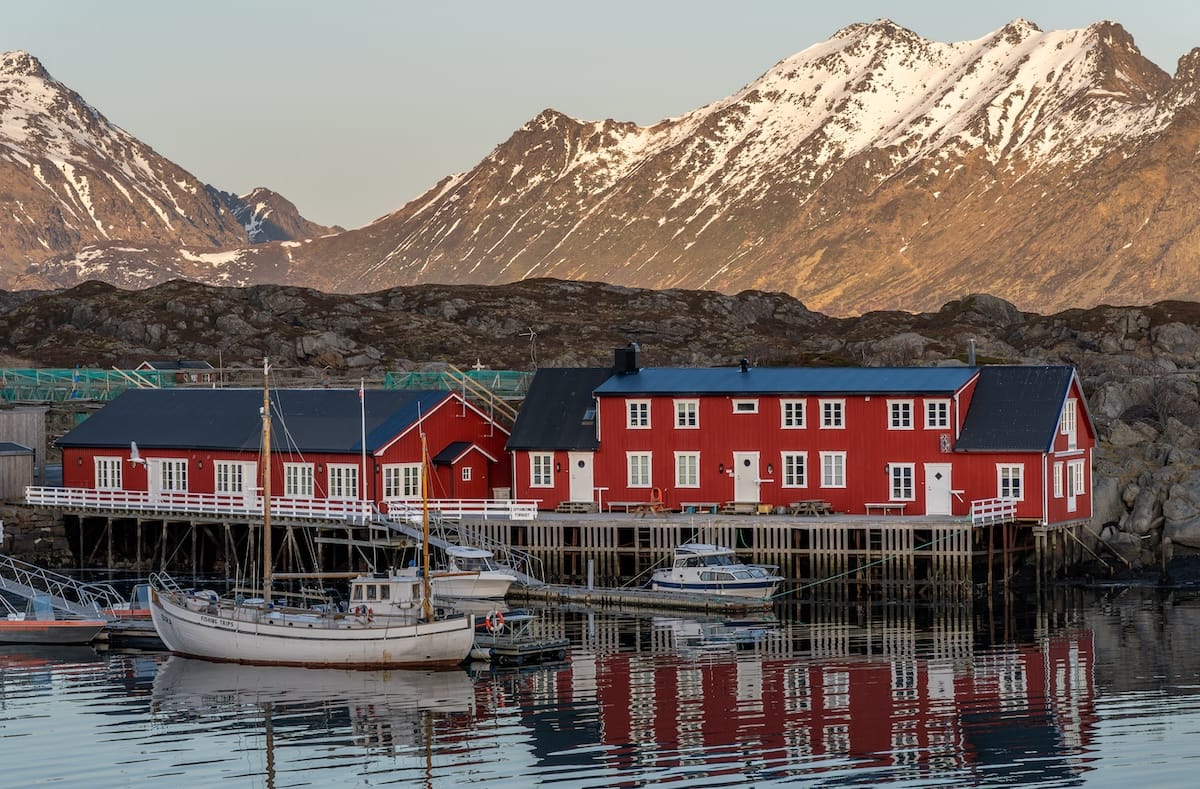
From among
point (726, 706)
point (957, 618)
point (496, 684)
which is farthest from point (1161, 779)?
point (957, 618)

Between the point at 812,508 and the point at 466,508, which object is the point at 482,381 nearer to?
the point at 466,508

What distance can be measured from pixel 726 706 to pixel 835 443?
2731 centimetres

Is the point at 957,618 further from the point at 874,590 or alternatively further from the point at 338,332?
the point at 338,332

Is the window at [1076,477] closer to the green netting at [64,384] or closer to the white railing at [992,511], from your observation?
the white railing at [992,511]

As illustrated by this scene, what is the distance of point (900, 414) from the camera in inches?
3051

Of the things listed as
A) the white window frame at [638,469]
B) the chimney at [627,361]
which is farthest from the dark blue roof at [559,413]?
the white window frame at [638,469]

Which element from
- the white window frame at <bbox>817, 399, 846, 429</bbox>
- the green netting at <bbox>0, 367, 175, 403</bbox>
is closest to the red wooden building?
the white window frame at <bbox>817, 399, 846, 429</bbox>

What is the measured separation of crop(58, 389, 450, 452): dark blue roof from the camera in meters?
83.1

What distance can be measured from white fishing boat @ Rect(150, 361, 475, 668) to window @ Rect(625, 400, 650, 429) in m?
21.1

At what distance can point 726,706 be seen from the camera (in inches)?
2074

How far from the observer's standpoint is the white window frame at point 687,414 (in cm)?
8075

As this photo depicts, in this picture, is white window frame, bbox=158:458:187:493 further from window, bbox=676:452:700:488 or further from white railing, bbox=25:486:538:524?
window, bbox=676:452:700:488

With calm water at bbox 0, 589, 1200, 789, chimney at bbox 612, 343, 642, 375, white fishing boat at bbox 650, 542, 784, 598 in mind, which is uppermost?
chimney at bbox 612, 343, 642, 375

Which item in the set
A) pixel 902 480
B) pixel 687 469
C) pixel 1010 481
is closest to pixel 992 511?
pixel 1010 481
